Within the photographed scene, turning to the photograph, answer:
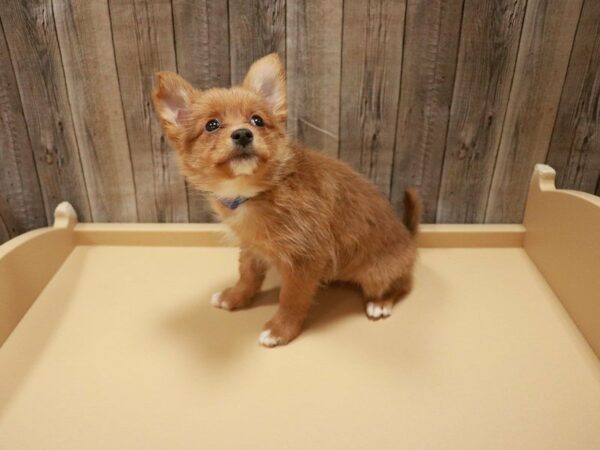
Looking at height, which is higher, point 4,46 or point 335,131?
point 4,46

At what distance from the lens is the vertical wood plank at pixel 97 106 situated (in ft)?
4.71

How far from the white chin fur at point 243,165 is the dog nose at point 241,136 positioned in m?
0.04

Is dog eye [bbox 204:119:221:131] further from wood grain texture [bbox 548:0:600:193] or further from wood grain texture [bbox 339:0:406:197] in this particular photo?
wood grain texture [bbox 548:0:600:193]

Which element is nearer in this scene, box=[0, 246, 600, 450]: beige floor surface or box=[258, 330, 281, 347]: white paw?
box=[0, 246, 600, 450]: beige floor surface

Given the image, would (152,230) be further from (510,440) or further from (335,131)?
(510,440)

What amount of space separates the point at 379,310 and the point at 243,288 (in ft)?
1.39

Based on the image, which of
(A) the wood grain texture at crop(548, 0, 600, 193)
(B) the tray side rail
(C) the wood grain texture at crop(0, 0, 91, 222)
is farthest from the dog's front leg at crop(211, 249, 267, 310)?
(A) the wood grain texture at crop(548, 0, 600, 193)

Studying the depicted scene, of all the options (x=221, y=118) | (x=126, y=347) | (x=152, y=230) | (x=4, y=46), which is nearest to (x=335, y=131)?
(x=221, y=118)

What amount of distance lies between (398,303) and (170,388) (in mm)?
728

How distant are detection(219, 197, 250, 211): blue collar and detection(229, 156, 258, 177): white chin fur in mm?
134

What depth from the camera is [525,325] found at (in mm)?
1383

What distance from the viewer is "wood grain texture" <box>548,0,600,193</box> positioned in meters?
1.44

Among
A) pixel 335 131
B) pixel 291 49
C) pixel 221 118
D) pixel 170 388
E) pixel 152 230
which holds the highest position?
pixel 291 49

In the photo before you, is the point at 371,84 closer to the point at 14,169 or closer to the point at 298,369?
the point at 298,369
